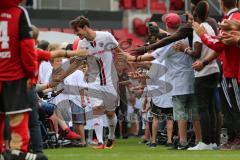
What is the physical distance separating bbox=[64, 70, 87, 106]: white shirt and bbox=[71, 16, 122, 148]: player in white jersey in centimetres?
201

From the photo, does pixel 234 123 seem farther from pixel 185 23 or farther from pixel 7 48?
pixel 7 48

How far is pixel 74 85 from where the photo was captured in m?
18.3

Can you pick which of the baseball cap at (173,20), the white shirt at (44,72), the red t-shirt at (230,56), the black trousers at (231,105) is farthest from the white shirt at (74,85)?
the red t-shirt at (230,56)

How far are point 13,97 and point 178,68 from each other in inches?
230

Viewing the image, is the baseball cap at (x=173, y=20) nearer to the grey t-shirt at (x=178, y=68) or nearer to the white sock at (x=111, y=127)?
the grey t-shirt at (x=178, y=68)

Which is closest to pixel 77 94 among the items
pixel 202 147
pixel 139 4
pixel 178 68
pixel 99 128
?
pixel 99 128

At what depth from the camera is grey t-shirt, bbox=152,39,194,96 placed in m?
14.3

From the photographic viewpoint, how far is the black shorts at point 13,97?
9.15 metres

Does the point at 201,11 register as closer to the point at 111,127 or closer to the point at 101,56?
the point at 101,56

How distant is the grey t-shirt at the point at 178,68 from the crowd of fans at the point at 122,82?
0.02 m

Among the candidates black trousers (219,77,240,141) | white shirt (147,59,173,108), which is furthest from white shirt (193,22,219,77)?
white shirt (147,59,173,108)

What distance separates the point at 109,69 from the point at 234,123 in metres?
3.24

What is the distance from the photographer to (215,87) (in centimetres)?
1362

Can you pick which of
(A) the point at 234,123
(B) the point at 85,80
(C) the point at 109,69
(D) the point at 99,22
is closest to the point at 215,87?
(A) the point at 234,123
